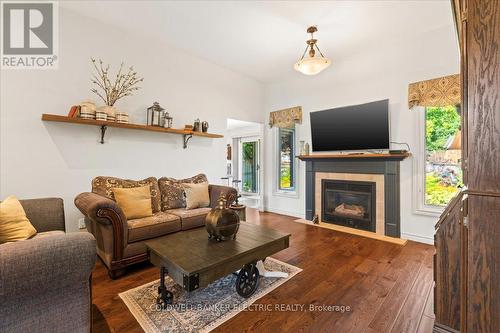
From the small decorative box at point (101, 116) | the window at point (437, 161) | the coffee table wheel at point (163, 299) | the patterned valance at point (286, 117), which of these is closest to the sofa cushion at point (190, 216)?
the coffee table wheel at point (163, 299)

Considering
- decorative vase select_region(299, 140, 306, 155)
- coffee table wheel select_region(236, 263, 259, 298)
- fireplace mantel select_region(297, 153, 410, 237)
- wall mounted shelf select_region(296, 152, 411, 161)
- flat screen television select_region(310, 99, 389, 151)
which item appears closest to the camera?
coffee table wheel select_region(236, 263, 259, 298)

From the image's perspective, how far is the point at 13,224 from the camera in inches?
71.2

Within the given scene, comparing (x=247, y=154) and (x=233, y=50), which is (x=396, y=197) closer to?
(x=233, y=50)

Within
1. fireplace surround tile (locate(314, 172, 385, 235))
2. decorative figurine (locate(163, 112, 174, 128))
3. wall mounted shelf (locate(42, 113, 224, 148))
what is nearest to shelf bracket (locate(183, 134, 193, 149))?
wall mounted shelf (locate(42, 113, 224, 148))

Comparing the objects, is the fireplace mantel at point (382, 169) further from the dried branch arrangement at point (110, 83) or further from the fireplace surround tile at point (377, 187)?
the dried branch arrangement at point (110, 83)

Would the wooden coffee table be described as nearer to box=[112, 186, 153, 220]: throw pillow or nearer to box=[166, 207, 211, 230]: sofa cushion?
box=[166, 207, 211, 230]: sofa cushion

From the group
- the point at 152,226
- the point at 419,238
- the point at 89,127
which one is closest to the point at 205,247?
the point at 152,226

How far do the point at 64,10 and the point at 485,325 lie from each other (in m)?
4.53

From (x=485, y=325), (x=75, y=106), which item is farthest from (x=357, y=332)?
(x=75, y=106)

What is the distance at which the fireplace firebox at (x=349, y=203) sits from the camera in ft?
12.3

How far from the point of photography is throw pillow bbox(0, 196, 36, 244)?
1.75 meters

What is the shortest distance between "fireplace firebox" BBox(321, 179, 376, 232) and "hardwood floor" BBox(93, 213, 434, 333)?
66 centimetres

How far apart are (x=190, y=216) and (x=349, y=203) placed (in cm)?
275

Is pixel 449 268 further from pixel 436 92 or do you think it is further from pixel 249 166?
pixel 249 166
